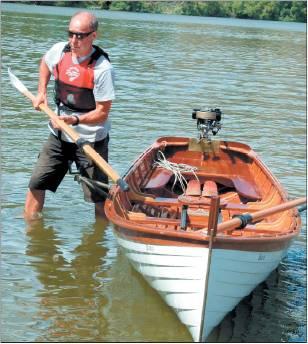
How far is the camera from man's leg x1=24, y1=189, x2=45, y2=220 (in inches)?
306

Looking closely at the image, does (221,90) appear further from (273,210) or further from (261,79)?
(273,210)

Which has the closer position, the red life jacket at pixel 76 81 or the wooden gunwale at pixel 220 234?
Result: the wooden gunwale at pixel 220 234

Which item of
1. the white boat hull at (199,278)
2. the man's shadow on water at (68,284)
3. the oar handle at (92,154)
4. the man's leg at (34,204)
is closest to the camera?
the white boat hull at (199,278)

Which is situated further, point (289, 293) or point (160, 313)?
point (289, 293)

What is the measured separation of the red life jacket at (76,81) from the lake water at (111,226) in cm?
148

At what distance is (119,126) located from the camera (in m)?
13.4

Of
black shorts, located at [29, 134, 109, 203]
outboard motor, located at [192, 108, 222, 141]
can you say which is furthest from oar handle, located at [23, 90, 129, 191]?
outboard motor, located at [192, 108, 222, 141]

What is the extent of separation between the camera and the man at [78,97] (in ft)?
22.6

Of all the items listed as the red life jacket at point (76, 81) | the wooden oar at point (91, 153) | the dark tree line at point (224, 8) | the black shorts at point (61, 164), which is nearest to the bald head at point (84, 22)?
the red life jacket at point (76, 81)

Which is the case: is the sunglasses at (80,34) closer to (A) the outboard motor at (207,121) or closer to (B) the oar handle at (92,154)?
(B) the oar handle at (92,154)

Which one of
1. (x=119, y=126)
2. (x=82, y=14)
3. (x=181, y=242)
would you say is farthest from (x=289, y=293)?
(x=119, y=126)

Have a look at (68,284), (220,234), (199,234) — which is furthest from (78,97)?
(199,234)

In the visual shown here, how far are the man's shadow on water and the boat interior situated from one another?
708mm

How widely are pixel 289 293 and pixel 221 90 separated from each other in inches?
504
